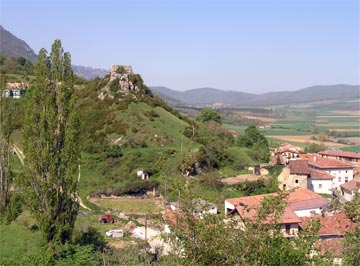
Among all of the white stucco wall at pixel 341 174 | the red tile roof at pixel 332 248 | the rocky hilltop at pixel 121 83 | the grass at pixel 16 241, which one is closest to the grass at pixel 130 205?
the grass at pixel 16 241

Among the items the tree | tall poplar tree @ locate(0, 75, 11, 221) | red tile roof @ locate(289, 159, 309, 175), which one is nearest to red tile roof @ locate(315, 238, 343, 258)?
tall poplar tree @ locate(0, 75, 11, 221)

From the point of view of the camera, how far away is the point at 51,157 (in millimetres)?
14445

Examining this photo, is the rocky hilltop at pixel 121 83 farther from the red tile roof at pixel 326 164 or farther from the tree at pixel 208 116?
the red tile roof at pixel 326 164

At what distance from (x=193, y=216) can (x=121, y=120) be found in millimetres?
30962

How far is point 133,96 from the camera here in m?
41.5

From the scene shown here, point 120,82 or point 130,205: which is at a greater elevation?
point 120,82

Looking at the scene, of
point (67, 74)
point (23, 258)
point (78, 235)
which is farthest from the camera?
point (78, 235)

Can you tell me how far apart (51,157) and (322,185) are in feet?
72.3

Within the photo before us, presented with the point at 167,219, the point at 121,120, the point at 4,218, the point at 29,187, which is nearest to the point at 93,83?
the point at 121,120

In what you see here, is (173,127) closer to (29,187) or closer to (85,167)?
(85,167)

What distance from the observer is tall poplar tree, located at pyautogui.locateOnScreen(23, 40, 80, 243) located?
14375mm

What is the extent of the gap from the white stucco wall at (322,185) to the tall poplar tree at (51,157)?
811 inches

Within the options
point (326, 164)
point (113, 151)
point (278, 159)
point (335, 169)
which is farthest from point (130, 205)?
point (335, 169)

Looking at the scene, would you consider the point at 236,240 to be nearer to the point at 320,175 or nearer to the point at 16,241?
the point at 16,241
